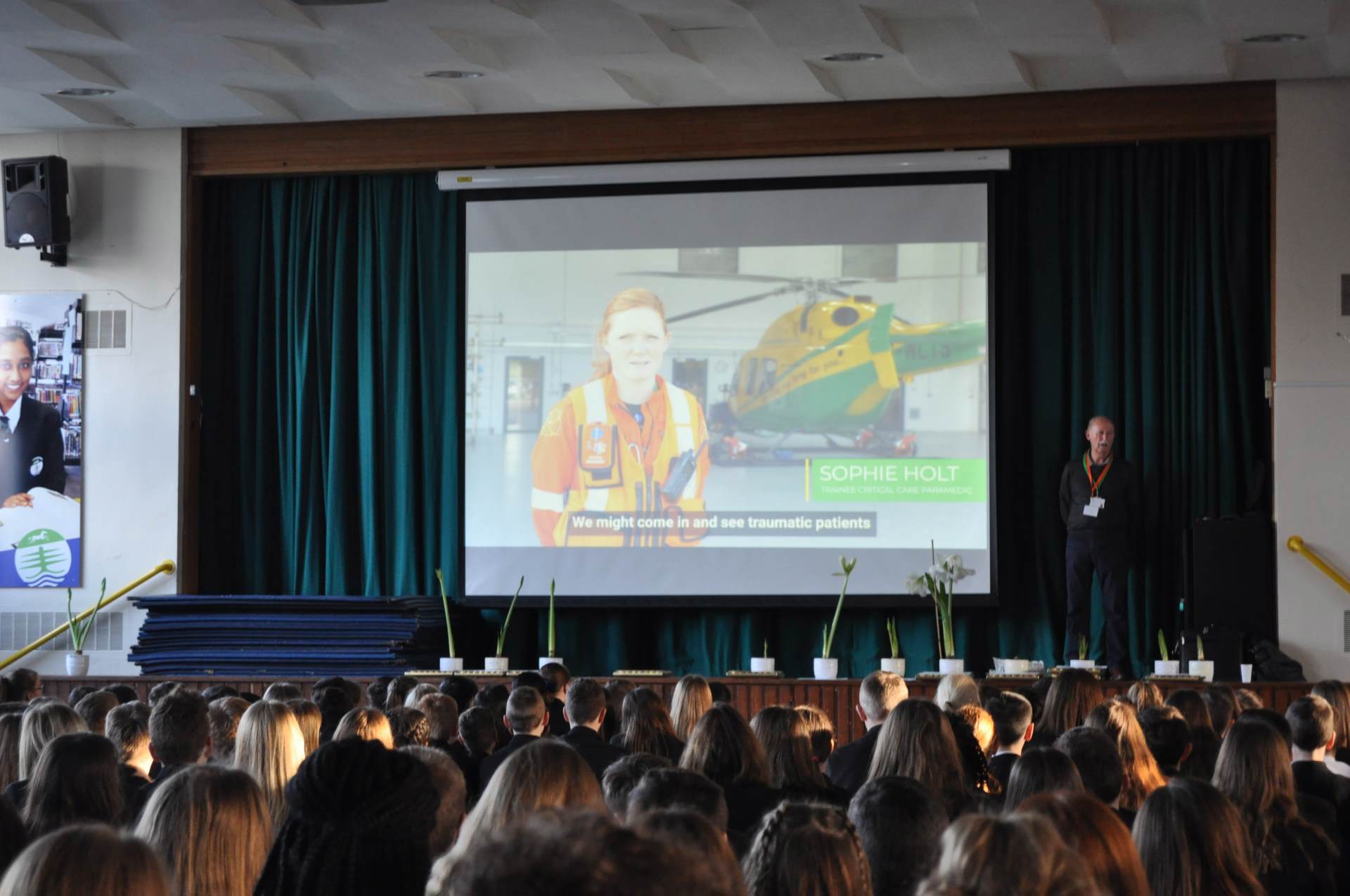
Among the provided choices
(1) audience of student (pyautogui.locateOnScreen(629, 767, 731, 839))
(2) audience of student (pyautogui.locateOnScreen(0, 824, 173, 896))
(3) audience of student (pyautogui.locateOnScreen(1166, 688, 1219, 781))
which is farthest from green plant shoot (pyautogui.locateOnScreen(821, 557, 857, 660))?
(2) audience of student (pyautogui.locateOnScreen(0, 824, 173, 896))

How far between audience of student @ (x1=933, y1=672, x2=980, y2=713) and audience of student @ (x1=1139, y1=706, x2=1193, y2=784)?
3.64 feet

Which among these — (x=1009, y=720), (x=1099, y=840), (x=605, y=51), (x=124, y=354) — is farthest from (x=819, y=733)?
(x=124, y=354)

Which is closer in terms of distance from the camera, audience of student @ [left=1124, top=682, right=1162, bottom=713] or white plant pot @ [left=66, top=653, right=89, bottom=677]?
audience of student @ [left=1124, top=682, right=1162, bottom=713]

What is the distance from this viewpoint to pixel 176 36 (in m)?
8.10

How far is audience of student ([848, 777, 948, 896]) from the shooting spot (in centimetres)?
228

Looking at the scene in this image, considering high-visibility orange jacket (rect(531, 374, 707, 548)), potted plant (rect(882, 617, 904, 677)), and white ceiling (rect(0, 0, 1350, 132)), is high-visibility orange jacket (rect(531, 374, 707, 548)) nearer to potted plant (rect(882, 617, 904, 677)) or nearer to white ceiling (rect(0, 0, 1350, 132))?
potted plant (rect(882, 617, 904, 677))

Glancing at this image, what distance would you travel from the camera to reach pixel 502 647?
9477mm

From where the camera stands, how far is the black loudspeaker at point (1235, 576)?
8.59 metres

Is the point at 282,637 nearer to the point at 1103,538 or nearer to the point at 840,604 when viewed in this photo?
the point at 840,604

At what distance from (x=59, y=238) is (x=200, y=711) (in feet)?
21.6

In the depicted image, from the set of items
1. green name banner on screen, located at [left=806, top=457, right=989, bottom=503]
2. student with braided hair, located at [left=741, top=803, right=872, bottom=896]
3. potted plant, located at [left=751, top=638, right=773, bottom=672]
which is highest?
green name banner on screen, located at [left=806, top=457, right=989, bottom=503]

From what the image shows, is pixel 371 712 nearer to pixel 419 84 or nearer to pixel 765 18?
pixel 765 18

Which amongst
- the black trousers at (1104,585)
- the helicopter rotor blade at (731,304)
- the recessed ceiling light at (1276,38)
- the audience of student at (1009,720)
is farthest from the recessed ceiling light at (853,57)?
the audience of student at (1009,720)

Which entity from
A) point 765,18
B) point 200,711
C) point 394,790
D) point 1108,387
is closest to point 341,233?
point 765,18
